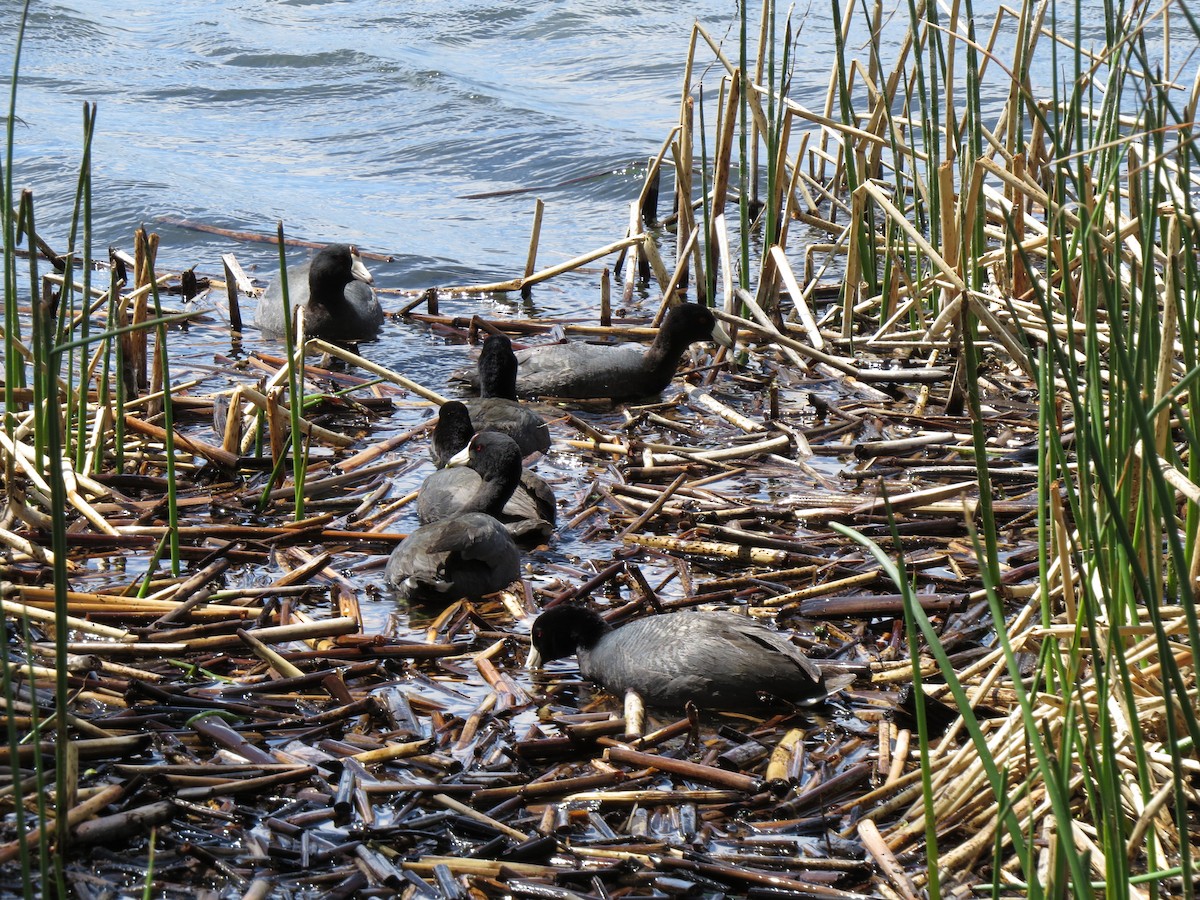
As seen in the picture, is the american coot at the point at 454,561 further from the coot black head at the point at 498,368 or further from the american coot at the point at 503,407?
the coot black head at the point at 498,368

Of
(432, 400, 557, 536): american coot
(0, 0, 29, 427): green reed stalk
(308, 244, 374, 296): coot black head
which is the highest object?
(0, 0, 29, 427): green reed stalk

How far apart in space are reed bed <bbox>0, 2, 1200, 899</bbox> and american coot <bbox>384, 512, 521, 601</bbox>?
89 millimetres

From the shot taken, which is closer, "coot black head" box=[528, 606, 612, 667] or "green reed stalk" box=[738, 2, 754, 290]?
"coot black head" box=[528, 606, 612, 667]

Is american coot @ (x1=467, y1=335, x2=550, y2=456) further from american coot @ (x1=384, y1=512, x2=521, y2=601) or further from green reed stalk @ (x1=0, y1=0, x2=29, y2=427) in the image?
green reed stalk @ (x1=0, y1=0, x2=29, y2=427)

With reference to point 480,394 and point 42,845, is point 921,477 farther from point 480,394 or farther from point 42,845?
point 42,845

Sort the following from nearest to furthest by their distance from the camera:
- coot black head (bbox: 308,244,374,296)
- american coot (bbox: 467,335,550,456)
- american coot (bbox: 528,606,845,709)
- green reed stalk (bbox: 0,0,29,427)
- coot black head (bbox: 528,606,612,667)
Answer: green reed stalk (bbox: 0,0,29,427)
american coot (bbox: 528,606,845,709)
coot black head (bbox: 528,606,612,667)
american coot (bbox: 467,335,550,456)
coot black head (bbox: 308,244,374,296)

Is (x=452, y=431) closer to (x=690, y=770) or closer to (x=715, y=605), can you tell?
(x=715, y=605)

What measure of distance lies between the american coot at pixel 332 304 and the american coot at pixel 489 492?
2580 millimetres

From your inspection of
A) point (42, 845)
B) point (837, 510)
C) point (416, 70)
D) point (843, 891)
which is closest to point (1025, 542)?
point (837, 510)

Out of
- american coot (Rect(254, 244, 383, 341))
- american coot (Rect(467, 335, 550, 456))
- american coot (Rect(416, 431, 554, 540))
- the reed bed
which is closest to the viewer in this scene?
the reed bed

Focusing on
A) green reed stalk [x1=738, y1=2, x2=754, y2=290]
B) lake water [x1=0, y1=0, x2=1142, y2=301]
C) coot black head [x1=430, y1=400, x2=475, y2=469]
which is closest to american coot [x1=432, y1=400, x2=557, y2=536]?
coot black head [x1=430, y1=400, x2=475, y2=469]

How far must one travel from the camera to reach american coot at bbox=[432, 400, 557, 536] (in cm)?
521

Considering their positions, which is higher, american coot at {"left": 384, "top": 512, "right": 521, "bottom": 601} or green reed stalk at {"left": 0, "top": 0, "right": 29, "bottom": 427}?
green reed stalk at {"left": 0, "top": 0, "right": 29, "bottom": 427}

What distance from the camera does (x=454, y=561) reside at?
14.5 feet
